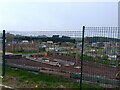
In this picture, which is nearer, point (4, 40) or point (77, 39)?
point (77, 39)

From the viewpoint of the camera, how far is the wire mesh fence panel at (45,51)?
970cm

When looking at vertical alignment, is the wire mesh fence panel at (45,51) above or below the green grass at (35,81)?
above

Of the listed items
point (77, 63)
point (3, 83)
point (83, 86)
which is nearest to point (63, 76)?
point (77, 63)

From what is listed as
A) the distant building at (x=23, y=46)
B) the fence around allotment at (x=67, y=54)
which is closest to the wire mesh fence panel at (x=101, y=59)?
the fence around allotment at (x=67, y=54)

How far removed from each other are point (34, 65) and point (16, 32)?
174 centimetres

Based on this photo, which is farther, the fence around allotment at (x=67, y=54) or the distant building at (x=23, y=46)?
the distant building at (x=23, y=46)

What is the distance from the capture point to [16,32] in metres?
11.6

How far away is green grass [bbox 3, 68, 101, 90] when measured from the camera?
9308 mm

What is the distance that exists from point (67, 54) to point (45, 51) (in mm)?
1516

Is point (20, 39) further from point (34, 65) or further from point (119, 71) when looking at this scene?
point (119, 71)

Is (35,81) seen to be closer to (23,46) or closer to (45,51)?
(45,51)

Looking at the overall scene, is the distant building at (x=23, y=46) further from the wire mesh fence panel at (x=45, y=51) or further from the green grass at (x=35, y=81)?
the green grass at (x=35, y=81)

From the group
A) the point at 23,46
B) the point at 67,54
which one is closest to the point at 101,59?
the point at 67,54

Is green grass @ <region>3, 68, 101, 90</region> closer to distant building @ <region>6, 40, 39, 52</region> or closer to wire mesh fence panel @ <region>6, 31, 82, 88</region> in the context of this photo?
wire mesh fence panel @ <region>6, 31, 82, 88</region>
